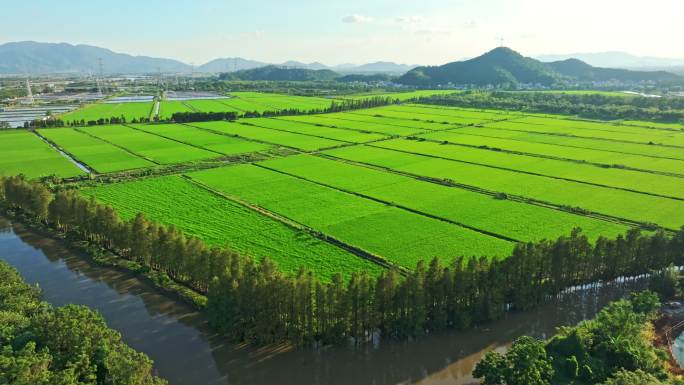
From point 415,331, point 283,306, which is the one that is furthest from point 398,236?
point 283,306

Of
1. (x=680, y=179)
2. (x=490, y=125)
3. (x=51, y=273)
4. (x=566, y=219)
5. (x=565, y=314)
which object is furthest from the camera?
(x=490, y=125)

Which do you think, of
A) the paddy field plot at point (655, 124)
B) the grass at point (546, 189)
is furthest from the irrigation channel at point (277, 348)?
the paddy field plot at point (655, 124)

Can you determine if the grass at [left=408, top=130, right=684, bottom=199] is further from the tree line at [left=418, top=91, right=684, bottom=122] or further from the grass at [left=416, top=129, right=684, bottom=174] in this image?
the tree line at [left=418, top=91, right=684, bottom=122]

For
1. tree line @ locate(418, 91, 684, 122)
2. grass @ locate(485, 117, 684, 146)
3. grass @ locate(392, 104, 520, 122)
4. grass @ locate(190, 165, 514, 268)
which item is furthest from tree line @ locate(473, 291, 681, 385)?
tree line @ locate(418, 91, 684, 122)

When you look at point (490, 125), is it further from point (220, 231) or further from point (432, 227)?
point (220, 231)

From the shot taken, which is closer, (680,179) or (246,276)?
(246,276)

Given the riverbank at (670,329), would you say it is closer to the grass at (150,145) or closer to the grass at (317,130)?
the grass at (150,145)
